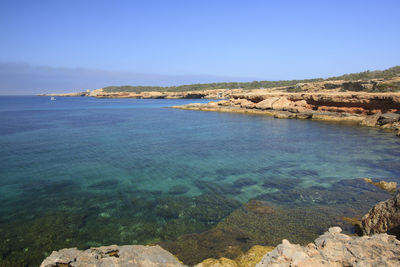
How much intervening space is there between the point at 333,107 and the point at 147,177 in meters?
37.1

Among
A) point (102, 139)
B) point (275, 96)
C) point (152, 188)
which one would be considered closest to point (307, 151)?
point (152, 188)

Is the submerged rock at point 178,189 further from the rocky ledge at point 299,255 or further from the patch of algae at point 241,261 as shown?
the rocky ledge at point 299,255

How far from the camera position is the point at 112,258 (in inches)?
184

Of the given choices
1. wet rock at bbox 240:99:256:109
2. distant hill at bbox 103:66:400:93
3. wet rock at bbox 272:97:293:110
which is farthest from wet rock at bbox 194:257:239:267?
distant hill at bbox 103:66:400:93

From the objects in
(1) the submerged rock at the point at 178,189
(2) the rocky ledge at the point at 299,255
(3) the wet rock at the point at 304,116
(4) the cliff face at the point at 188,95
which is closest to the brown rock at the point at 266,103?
(3) the wet rock at the point at 304,116

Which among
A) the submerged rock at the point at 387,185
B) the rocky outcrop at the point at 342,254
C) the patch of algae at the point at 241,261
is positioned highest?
the rocky outcrop at the point at 342,254

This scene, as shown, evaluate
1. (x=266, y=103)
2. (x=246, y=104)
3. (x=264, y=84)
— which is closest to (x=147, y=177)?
(x=266, y=103)

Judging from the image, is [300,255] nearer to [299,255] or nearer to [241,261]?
[299,255]

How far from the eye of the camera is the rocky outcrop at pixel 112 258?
14.8ft

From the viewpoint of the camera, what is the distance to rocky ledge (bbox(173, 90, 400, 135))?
101 feet

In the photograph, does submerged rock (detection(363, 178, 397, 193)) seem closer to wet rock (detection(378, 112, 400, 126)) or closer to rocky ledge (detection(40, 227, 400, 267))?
rocky ledge (detection(40, 227, 400, 267))

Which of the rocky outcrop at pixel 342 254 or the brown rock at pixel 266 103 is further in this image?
the brown rock at pixel 266 103

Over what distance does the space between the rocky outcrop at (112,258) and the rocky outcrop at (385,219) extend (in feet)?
17.2

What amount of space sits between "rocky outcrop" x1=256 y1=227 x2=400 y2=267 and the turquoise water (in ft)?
12.6
